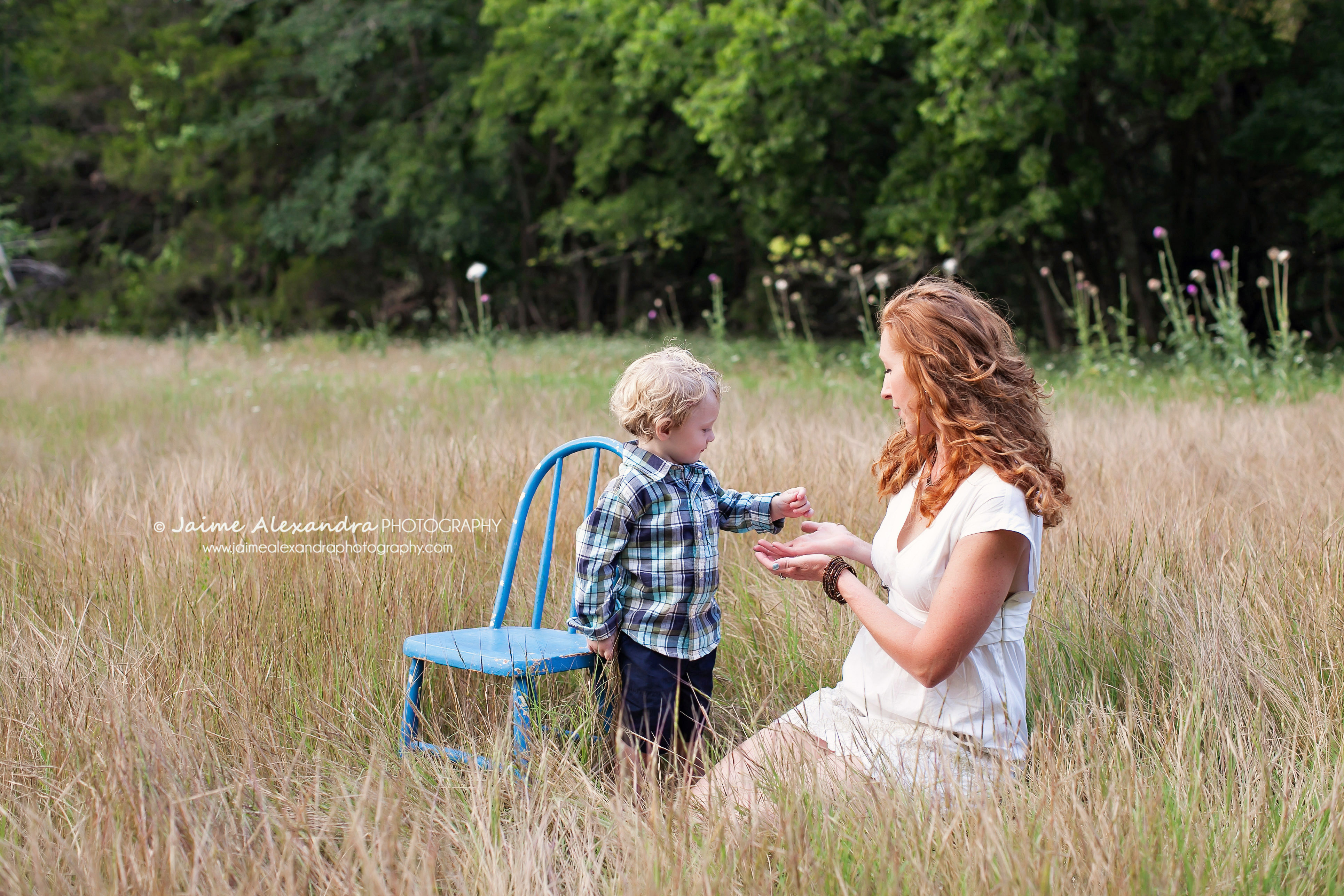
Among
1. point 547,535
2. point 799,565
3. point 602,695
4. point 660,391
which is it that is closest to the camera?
point 799,565

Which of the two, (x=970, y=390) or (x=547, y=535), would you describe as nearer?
(x=970, y=390)

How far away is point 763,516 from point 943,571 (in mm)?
583

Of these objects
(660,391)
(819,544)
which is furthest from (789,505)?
(660,391)

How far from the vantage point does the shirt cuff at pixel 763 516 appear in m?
2.60

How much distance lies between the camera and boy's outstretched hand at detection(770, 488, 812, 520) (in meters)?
2.48

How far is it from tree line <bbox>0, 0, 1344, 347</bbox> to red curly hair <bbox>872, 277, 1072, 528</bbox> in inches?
157

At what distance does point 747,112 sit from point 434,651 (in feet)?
42.1

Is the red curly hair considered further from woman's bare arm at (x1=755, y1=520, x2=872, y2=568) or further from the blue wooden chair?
the blue wooden chair

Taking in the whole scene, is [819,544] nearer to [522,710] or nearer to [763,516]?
[763,516]

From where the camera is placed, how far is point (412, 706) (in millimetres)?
2545

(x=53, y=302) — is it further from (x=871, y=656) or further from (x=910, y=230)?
(x=871, y=656)

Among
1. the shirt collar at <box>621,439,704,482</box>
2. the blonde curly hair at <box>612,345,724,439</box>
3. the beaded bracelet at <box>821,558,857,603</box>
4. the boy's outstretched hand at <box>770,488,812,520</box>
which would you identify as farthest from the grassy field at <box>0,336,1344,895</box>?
the blonde curly hair at <box>612,345,724,439</box>

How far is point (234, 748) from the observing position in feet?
7.98

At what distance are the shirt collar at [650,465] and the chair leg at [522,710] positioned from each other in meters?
0.55
